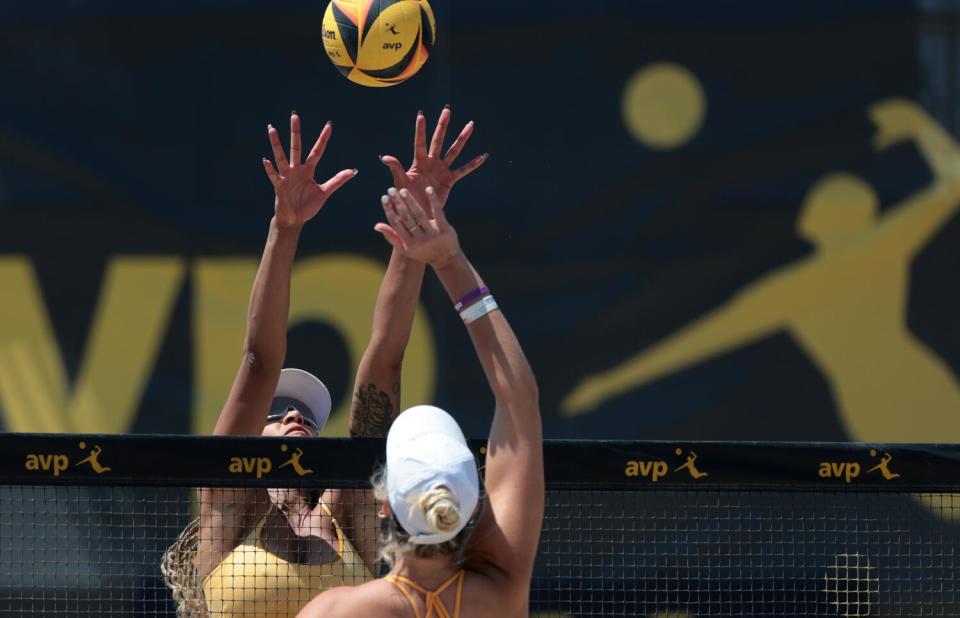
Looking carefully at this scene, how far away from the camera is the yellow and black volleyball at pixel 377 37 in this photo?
5031mm

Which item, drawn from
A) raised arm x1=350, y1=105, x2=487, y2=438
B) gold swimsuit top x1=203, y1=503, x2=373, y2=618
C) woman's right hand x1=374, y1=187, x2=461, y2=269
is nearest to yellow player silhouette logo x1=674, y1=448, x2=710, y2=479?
raised arm x1=350, y1=105, x2=487, y2=438

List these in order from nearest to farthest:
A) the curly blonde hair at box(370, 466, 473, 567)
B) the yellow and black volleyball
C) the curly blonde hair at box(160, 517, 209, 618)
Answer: the curly blonde hair at box(370, 466, 473, 567)
the curly blonde hair at box(160, 517, 209, 618)
the yellow and black volleyball

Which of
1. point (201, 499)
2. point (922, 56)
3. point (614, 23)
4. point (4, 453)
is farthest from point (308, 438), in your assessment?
point (922, 56)

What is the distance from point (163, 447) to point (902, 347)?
424 centimetres

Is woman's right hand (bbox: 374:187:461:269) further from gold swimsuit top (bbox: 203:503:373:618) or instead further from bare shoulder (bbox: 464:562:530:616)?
gold swimsuit top (bbox: 203:503:373:618)

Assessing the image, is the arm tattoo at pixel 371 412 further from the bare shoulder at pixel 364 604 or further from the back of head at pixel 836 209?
the back of head at pixel 836 209

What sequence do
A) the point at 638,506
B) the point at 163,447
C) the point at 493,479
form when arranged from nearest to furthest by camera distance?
the point at 493,479
the point at 163,447
the point at 638,506

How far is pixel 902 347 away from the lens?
7.12 metres

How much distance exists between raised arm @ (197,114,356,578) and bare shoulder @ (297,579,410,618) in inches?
46.0

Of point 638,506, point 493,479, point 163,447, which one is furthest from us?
point 638,506

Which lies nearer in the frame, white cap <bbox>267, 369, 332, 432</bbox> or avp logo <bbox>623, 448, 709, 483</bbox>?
avp logo <bbox>623, 448, 709, 483</bbox>

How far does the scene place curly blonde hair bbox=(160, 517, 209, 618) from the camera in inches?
157

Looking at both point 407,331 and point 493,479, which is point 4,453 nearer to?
point 407,331

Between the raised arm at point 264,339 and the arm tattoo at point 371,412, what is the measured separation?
25 cm
